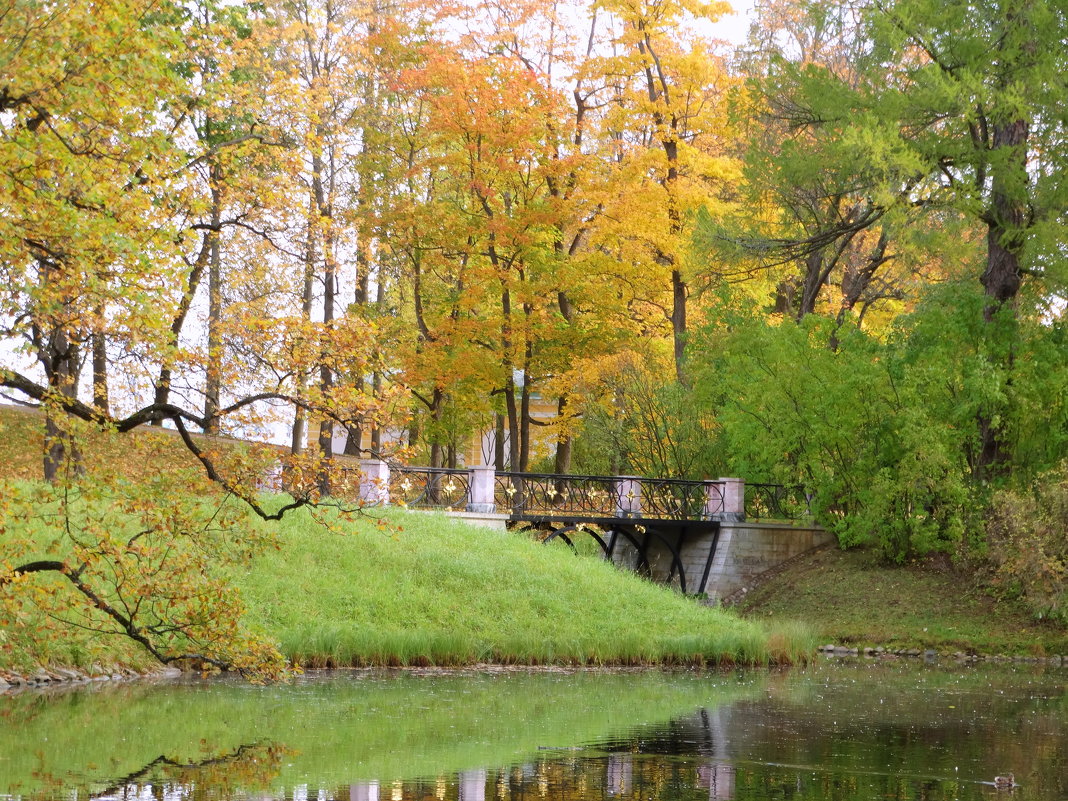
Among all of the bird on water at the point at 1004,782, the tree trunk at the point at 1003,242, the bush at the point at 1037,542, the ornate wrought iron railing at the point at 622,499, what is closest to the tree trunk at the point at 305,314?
the ornate wrought iron railing at the point at 622,499

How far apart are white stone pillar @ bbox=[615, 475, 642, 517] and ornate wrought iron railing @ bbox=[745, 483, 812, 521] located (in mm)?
2687

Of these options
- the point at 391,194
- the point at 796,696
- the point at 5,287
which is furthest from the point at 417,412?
the point at 5,287

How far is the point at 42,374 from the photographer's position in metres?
17.7

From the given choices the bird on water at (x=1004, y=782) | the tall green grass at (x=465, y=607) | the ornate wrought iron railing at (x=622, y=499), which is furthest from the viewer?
the ornate wrought iron railing at (x=622, y=499)

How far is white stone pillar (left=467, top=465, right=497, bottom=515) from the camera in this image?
25391mm

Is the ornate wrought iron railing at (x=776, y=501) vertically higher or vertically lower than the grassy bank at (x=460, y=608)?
higher

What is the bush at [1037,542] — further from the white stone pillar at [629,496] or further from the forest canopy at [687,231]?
the white stone pillar at [629,496]

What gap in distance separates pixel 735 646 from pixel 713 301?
13490mm

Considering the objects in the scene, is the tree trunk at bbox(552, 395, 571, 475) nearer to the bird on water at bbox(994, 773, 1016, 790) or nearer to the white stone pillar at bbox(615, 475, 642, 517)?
the white stone pillar at bbox(615, 475, 642, 517)

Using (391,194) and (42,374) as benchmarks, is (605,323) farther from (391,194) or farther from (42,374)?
(42,374)

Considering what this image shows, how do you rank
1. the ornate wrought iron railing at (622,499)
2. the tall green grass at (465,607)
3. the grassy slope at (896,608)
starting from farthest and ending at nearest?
the ornate wrought iron railing at (622,499) < the grassy slope at (896,608) < the tall green grass at (465,607)

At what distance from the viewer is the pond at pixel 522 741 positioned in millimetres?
9023

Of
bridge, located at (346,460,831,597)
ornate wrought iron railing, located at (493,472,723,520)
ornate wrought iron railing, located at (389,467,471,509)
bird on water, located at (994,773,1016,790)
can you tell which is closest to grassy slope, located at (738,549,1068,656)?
bridge, located at (346,460,831,597)

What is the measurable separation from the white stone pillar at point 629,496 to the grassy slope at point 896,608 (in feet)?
9.53
